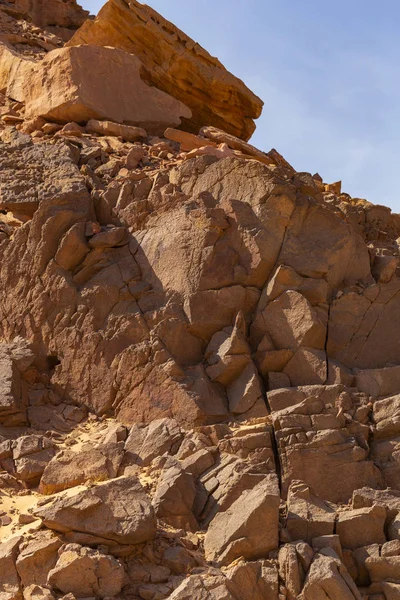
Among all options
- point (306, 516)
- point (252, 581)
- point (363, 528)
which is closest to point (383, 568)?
point (363, 528)

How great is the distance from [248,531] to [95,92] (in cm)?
1126

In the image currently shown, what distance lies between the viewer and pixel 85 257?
1348 centimetres

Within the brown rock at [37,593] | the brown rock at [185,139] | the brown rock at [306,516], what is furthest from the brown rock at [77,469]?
the brown rock at [185,139]

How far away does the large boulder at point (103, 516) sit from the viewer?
9.13 m

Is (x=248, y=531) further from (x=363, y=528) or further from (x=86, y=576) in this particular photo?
(x=86, y=576)

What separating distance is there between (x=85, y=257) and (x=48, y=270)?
0.59 m

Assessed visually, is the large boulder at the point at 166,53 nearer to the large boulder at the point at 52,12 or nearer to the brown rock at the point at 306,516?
the large boulder at the point at 52,12

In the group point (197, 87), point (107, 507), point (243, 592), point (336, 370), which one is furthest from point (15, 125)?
point (243, 592)

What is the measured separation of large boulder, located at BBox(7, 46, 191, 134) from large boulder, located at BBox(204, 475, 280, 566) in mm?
10662

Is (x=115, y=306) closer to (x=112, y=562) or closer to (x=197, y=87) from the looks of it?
(x=112, y=562)

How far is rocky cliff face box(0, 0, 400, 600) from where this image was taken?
916 centimetres

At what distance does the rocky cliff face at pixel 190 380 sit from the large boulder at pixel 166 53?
362 cm

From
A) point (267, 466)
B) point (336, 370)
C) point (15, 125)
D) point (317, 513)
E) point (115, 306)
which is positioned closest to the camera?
point (317, 513)

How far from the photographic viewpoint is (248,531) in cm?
928
